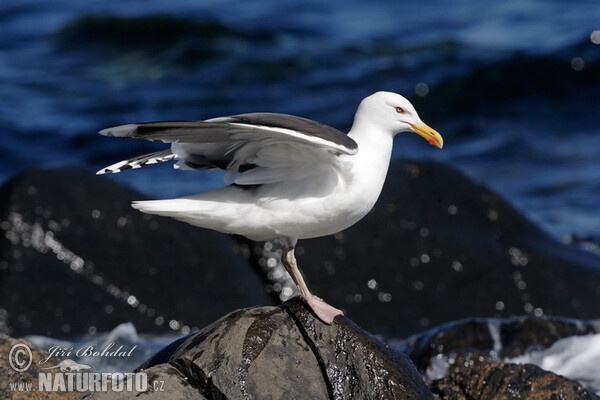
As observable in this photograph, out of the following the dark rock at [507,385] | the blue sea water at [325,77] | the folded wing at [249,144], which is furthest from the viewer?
the blue sea water at [325,77]

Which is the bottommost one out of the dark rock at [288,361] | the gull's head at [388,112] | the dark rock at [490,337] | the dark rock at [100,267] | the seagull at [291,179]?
the dark rock at [100,267]

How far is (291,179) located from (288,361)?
1.18 meters

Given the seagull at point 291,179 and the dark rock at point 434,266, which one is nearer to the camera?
the seagull at point 291,179

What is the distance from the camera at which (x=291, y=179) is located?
5668 millimetres

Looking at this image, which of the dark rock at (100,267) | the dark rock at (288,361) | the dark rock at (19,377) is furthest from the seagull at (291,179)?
the dark rock at (100,267)

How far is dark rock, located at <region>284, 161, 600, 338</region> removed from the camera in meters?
8.88

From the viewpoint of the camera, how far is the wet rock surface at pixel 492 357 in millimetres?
6121

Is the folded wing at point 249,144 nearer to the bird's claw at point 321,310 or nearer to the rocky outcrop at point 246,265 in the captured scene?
the bird's claw at point 321,310

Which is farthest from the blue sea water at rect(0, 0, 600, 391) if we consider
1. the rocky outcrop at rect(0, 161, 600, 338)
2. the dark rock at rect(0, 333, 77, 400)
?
the dark rock at rect(0, 333, 77, 400)

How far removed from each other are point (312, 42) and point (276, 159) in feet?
45.8

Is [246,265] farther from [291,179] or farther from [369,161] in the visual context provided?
[369,161]

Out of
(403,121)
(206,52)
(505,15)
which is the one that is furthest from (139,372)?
(505,15)

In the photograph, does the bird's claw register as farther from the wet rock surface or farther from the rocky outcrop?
the rocky outcrop

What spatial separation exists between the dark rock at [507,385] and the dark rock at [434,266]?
2.48m
